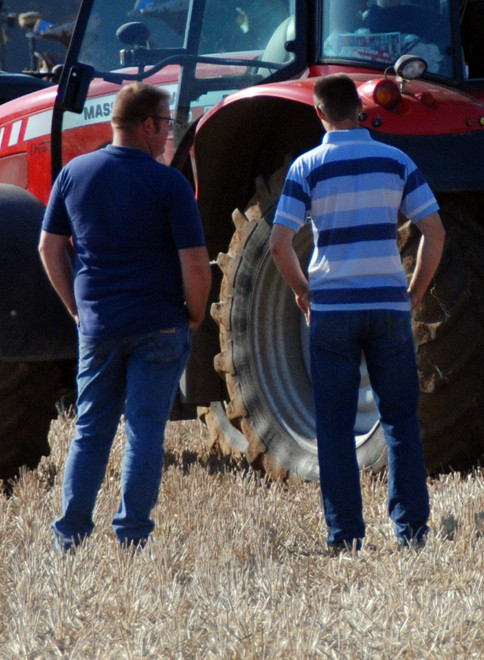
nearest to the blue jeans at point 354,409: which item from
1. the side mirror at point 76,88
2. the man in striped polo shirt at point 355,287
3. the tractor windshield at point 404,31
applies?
the man in striped polo shirt at point 355,287

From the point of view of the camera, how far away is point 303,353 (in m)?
4.46

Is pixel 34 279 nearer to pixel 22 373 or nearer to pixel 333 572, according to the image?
pixel 22 373

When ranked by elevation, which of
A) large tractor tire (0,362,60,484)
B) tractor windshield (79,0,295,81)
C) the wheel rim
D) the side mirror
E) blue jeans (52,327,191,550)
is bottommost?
large tractor tire (0,362,60,484)

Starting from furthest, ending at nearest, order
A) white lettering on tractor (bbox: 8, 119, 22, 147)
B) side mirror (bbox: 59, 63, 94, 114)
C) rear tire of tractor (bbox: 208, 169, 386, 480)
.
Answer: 1. white lettering on tractor (bbox: 8, 119, 22, 147)
2. side mirror (bbox: 59, 63, 94, 114)
3. rear tire of tractor (bbox: 208, 169, 386, 480)

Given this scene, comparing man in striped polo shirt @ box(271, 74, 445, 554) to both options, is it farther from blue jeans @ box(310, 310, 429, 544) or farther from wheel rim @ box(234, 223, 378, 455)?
wheel rim @ box(234, 223, 378, 455)

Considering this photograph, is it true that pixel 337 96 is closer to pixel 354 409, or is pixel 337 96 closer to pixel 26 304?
pixel 354 409

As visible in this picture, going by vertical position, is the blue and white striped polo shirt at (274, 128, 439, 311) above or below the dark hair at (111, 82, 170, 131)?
below

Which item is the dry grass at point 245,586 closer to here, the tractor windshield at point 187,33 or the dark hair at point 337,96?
the dark hair at point 337,96

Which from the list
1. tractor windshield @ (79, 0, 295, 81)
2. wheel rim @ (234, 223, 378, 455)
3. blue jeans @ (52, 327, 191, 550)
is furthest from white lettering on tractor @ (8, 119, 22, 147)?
blue jeans @ (52, 327, 191, 550)

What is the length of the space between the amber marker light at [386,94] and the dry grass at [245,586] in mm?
1247

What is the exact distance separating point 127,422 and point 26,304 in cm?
109

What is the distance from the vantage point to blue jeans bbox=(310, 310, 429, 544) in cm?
335

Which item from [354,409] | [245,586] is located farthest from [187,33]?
[245,586]

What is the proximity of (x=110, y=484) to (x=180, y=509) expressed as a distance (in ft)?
1.75
